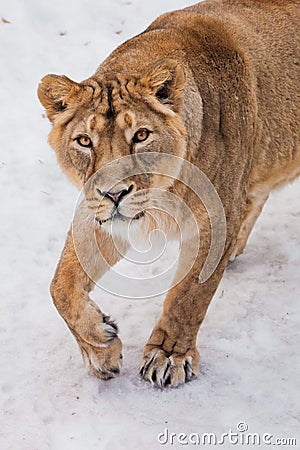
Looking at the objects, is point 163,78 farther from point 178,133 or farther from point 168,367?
point 168,367

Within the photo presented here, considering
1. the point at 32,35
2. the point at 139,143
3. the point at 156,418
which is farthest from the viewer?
the point at 32,35

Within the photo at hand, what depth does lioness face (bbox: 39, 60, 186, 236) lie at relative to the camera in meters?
3.87

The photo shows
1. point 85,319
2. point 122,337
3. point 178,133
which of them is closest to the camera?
point 178,133

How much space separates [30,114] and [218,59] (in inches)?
118

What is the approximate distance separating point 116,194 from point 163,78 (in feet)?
2.10

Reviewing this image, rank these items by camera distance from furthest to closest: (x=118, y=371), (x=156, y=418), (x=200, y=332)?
(x=200, y=332)
(x=118, y=371)
(x=156, y=418)

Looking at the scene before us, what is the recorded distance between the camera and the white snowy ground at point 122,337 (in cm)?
421

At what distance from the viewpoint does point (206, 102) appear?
445 centimetres

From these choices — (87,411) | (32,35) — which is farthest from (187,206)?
(32,35)

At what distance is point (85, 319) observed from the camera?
4.46 metres

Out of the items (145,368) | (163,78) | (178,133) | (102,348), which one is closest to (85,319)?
(102,348)

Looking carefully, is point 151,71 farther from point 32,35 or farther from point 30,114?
point 32,35

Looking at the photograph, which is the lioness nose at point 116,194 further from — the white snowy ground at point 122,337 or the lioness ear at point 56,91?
the white snowy ground at point 122,337

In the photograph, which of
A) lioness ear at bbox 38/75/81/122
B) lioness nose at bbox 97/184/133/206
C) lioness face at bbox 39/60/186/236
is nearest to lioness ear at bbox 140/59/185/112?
lioness face at bbox 39/60/186/236
